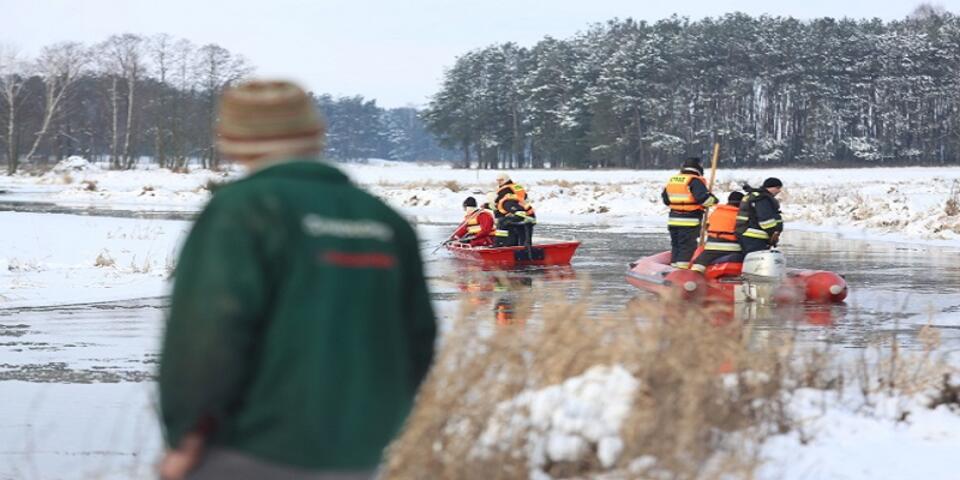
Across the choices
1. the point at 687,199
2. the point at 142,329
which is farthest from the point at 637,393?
the point at 687,199

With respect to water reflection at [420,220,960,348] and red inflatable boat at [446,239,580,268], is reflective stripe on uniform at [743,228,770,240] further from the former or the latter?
red inflatable boat at [446,239,580,268]

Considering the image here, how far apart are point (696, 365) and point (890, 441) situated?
5.06 feet

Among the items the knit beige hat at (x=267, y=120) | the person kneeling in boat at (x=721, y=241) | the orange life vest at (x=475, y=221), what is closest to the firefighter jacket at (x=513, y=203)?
the orange life vest at (x=475, y=221)

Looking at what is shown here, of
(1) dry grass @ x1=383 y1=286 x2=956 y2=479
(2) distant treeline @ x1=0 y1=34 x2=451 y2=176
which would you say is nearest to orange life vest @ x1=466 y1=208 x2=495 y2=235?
(1) dry grass @ x1=383 y1=286 x2=956 y2=479

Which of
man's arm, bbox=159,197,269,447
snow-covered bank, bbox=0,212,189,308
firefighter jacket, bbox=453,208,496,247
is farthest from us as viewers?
firefighter jacket, bbox=453,208,496,247

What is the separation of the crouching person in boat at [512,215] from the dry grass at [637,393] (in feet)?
44.2

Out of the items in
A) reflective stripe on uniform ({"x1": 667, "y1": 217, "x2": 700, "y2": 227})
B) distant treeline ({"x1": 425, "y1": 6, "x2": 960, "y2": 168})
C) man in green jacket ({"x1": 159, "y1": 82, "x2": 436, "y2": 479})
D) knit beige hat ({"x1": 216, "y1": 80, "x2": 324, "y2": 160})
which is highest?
distant treeline ({"x1": 425, "y1": 6, "x2": 960, "y2": 168})

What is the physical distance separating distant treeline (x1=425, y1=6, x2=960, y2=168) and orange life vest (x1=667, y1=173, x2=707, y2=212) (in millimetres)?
69030

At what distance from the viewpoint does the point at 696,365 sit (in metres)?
5.69

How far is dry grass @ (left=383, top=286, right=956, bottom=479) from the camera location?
4.70m

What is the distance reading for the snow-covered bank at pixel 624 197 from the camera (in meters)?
31.6

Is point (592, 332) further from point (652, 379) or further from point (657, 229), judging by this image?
point (657, 229)

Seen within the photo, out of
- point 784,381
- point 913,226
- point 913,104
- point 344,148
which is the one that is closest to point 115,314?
point 784,381

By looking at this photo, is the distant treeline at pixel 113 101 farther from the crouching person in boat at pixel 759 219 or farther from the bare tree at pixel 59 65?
the crouching person in boat at pixel 759 219
